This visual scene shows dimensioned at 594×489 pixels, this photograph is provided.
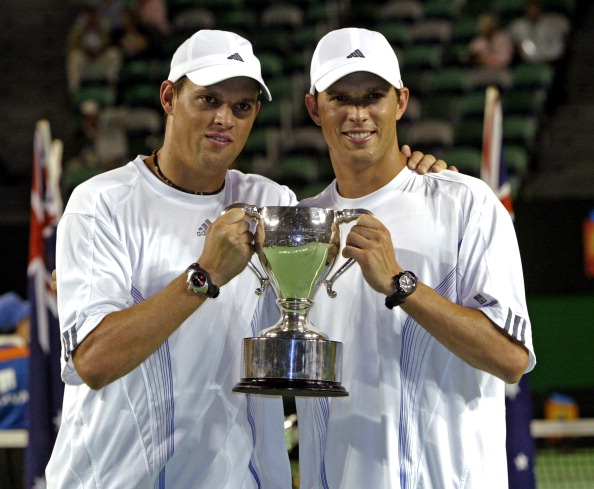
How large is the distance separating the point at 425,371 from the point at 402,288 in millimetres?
411

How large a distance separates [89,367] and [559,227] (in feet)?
21.3

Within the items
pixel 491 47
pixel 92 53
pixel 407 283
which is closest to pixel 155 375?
pixel 407 283

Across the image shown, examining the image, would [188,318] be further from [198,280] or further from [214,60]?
[214,60]

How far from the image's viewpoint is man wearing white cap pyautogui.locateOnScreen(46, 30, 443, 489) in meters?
3.27

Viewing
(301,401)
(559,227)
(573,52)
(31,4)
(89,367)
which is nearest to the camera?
(89,367)

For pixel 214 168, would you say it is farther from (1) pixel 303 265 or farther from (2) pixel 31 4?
(2) pixel 31 4

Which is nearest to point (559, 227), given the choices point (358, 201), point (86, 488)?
point (358, 201)

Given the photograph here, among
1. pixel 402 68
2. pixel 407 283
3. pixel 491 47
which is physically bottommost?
pixel 407 283

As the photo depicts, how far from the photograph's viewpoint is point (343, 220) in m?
3.12

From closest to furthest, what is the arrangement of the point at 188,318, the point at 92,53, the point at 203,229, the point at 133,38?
the point at 188,318, the point at 203,229, the point at 133,38, the point at 92,53

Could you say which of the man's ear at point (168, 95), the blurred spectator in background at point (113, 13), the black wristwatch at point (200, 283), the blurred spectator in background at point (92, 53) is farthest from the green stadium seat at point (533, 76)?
the black wristwatch at point (200, 283)

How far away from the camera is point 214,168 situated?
11.3ft

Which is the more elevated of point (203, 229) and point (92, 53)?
point (92, 53)

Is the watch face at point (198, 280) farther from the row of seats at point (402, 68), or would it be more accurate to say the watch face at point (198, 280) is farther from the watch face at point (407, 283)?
the row of seats at point (402, 68)
